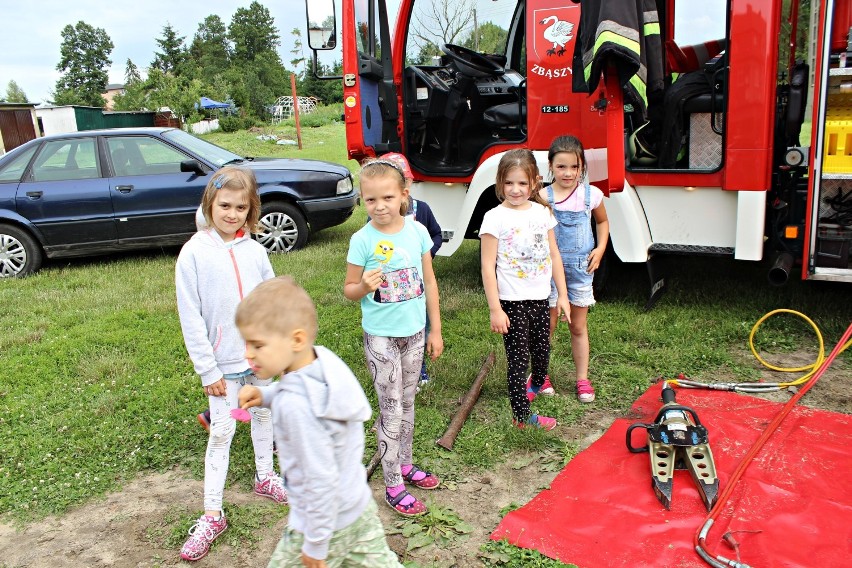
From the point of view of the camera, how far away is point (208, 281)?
2.91m

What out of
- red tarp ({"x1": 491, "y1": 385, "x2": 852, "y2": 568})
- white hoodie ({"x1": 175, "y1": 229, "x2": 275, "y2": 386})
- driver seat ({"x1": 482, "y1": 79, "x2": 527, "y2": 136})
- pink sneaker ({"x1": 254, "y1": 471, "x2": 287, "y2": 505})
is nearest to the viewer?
red tarp ({"x1": 491, "y1": 385, "x2": 852, "y2": 568})

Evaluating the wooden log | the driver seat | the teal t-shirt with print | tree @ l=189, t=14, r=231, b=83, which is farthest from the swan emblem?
tree @ l=189, t=14, r=231, b=83

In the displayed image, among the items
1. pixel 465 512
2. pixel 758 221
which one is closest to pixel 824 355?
pixel 758 221

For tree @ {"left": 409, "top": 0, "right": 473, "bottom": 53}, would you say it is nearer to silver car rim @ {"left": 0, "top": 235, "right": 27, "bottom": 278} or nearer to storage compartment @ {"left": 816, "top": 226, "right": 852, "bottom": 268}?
storage compartment @ {"left": 816, "top": 226, "right": 852, "bottom": 268}

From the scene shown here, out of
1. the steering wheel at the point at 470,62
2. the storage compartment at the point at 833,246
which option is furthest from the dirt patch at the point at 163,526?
the steering wheel at the point at 470,62

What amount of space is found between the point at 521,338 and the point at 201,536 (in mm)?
1844

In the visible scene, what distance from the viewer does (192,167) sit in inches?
321

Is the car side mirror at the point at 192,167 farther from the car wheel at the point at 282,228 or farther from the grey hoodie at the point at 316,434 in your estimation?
the grey hoodie at the point at 316,434

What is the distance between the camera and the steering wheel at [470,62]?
20.8 ft

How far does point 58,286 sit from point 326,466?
6887mm

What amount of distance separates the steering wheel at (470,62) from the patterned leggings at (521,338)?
3316mm

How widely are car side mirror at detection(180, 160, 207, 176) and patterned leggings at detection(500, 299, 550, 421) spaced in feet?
18.5

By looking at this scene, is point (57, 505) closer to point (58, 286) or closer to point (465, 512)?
point (465, 512)

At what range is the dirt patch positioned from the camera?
9.71 feet
